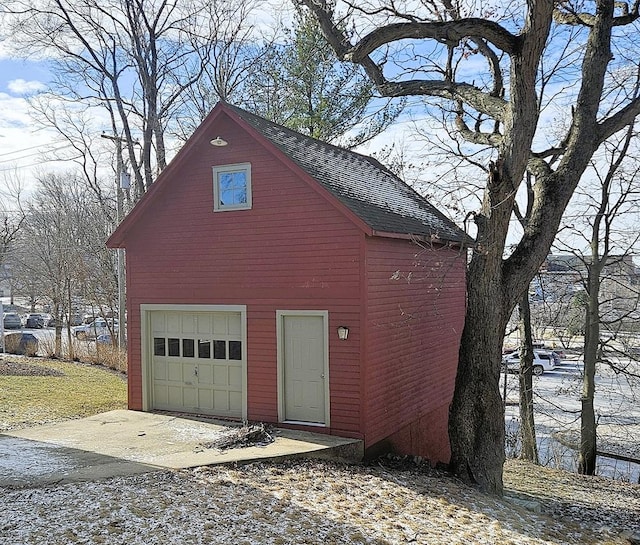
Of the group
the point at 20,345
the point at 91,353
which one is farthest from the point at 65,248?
the point at 91,353

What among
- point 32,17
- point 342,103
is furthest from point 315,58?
point 32,17

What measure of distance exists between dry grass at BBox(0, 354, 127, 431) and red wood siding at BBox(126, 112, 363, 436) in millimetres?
1942

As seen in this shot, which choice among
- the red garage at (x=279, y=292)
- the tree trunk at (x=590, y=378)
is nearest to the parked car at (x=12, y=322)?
the red garage at (x=279, y=292)

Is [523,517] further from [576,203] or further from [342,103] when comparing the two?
[342,103]

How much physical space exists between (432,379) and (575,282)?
621cm

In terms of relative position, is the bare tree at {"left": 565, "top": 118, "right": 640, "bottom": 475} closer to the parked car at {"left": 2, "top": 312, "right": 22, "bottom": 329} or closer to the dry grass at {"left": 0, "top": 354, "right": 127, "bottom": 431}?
the dry grass at {"left": 0, "top": 354, "right": 127, "bottom": 431}

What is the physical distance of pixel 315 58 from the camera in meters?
20.1

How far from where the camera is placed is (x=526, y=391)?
54.7ft

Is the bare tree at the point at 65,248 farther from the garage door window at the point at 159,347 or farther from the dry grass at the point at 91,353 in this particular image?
the garage door window at the point at 159,347

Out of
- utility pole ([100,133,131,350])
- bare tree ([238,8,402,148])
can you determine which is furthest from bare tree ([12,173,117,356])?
bare tree ([238,8,402,148])

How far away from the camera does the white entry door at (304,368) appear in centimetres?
991

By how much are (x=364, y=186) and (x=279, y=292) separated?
10.3 ft

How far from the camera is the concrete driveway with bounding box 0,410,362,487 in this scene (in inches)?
303

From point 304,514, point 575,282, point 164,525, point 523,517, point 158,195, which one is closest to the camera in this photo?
point 164,525
